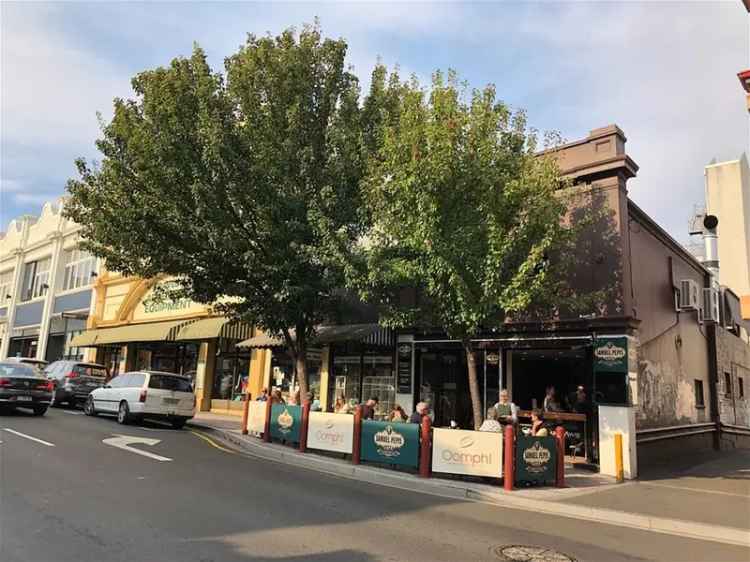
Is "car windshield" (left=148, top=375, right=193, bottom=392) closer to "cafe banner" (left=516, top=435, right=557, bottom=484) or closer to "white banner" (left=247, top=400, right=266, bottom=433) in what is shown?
"white banner" (left=247, top=400, right=266, bottom=433)

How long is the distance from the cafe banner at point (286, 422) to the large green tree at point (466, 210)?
11.5ft

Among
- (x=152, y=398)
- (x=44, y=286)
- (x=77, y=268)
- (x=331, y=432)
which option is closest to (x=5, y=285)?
(x=44, y=286)

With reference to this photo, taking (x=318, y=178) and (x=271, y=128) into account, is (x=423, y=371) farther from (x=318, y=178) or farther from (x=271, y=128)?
(x=271, y=128)

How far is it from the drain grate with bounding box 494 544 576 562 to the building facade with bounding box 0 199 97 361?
106ft

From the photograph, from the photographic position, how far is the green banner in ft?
41.3

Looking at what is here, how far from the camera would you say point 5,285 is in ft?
152

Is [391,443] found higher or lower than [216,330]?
lower

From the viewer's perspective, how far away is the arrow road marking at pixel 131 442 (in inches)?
446

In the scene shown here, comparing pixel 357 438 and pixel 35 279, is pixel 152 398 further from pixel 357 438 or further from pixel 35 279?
pixel 35 279

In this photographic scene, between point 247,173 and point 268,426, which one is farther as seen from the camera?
point 268,426

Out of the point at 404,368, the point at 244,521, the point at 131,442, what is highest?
the point at 404,368

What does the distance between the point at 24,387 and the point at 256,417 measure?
735 cm

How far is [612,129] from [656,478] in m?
7.77

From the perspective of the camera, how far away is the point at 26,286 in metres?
42.5
